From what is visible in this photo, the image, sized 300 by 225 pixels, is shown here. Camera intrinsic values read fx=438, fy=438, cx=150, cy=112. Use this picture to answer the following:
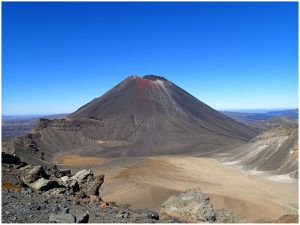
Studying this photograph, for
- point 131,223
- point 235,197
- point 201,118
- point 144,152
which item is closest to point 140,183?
point 235,197

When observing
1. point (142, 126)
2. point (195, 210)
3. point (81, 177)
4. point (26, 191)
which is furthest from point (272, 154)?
point (142, 126)

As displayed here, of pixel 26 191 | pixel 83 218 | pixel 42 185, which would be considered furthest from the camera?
pixel 42 185

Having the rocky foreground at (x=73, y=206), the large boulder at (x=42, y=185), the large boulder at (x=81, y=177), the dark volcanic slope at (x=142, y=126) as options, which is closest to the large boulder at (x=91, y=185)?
the rocky foreground at (x=73, y=206)

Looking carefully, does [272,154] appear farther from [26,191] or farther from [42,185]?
[26,191]

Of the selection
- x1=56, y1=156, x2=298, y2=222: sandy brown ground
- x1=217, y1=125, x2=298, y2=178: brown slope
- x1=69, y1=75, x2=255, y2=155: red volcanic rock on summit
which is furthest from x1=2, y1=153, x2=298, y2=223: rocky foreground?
x1=69, y1=75, x2=255, y2=155: red volcanic rock on summit

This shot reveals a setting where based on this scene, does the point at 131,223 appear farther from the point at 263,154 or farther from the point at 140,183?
the point at 263,154

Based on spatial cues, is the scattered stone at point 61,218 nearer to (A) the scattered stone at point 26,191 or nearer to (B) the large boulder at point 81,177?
(A) the scattered stone at point 26,191
